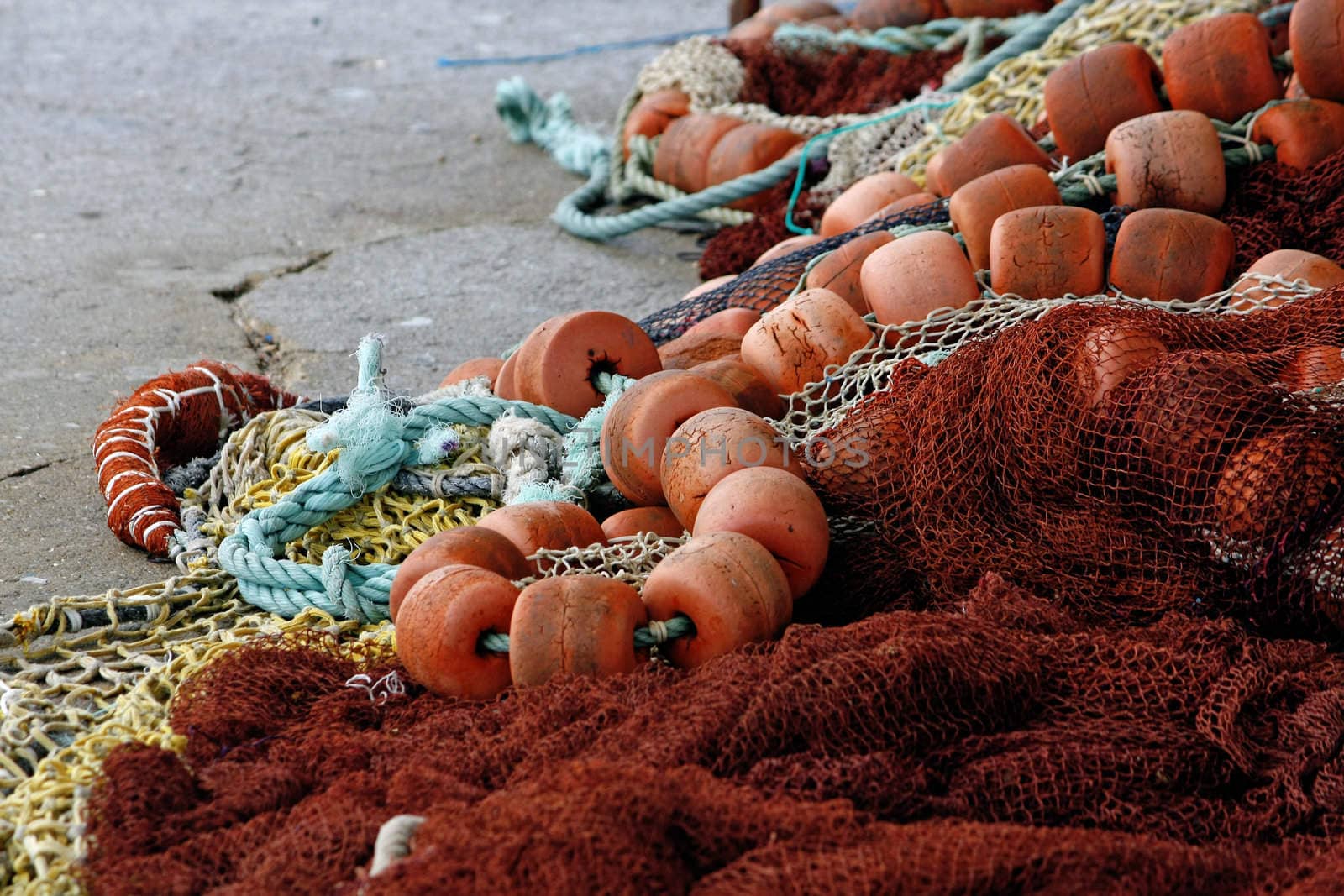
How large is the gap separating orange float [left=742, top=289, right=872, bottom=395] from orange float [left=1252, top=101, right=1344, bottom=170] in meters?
1.23

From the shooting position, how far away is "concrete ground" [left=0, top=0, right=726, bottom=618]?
12.7 ft

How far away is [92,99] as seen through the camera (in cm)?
759

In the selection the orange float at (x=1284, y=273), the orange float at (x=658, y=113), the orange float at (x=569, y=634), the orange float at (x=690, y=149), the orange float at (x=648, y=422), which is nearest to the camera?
the orange float at (x=569, y=634)

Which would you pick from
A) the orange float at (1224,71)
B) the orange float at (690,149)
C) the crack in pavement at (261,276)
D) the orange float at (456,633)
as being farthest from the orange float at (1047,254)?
the crack in pavement at (261,276)

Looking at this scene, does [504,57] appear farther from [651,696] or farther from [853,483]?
[651,696]

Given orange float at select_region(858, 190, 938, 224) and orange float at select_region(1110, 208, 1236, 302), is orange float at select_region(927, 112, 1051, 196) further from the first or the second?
orange float at select_region(1110, 208, 1236, 302)

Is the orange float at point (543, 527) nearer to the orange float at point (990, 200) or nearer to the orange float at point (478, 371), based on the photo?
the orange float at point (478, 371)

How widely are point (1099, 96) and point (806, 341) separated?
1235 mm

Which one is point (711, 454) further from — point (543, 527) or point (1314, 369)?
point (1314, 369)

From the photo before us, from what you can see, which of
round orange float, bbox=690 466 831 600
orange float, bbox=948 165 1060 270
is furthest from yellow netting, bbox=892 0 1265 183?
round orange float, bbox=690 466 831 600

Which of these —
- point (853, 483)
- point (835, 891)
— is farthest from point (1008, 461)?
point (835, 891)

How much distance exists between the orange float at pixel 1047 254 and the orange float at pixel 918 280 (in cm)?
8

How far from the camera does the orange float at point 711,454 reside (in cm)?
247

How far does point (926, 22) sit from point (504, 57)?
382 cm
